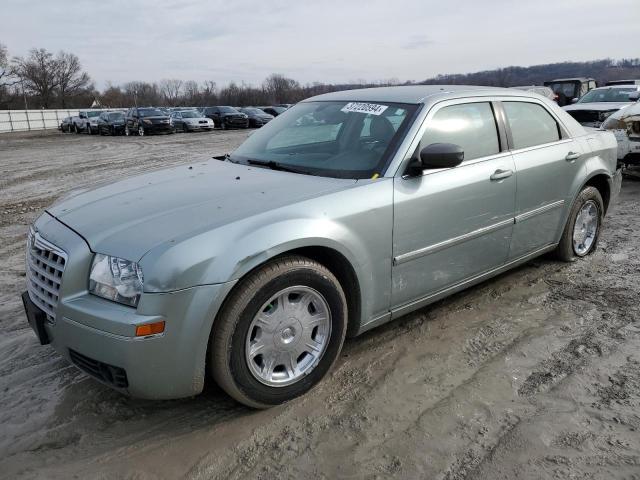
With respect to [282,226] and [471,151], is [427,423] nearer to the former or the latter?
[282,226]

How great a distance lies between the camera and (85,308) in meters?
2.44

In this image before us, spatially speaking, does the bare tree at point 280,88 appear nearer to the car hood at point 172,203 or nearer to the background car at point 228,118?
the background car at point 228,118

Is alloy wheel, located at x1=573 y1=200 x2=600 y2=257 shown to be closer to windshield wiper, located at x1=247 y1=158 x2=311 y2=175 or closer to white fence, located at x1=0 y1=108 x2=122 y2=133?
windshield wiper, located at x1=247 y1=158 x2=311 y2=175

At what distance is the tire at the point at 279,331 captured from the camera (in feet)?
8.30

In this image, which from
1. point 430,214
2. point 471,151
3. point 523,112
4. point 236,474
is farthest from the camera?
point 523,112

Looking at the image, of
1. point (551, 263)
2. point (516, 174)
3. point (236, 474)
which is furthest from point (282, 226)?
point (551, 263)

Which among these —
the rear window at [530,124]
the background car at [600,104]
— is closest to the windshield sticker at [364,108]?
the rear window at [530,124]

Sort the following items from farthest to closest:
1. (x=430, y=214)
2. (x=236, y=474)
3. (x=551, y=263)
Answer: (x=551, y=263) → (x=430, y=214) → (x=236, y=474)

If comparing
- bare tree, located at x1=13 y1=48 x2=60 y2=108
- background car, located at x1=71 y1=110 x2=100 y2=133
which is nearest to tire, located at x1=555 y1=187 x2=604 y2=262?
background car, located at x1=71 y1=110 x2=100 y2=133

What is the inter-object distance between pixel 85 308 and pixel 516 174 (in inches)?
119

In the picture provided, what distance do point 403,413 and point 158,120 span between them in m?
28.3

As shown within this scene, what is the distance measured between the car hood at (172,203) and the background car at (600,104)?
1017 centimetres

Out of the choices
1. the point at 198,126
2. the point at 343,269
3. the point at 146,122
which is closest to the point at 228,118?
the point at 198,126

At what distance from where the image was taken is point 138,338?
2.33m
